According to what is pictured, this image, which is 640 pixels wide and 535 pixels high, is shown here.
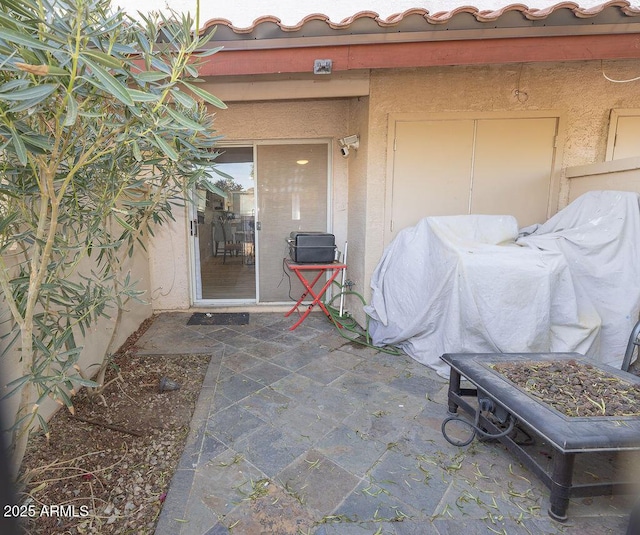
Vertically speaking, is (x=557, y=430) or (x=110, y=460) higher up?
(x=557, y=430)

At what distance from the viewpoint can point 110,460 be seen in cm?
186

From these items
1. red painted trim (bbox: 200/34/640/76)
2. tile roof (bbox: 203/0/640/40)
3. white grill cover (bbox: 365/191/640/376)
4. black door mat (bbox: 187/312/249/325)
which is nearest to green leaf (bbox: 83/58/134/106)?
red painted trim (bbox: 200/34/640/76)

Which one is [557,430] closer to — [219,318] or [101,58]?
[101,58]

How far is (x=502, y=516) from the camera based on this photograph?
5.06 ft

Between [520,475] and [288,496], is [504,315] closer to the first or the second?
[520,475]

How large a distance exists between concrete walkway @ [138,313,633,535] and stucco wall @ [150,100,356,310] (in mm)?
2098

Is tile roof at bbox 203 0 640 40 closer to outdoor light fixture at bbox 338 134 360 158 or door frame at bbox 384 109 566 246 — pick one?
door frame at bbox 384 109 566 246

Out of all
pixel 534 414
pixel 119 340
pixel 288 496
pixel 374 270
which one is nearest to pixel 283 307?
pixel 374 270

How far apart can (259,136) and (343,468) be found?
161 inches

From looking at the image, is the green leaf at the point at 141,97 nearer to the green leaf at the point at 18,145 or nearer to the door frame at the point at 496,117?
the green leaf at the point at 18,145

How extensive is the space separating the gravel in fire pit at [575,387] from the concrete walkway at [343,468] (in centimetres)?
44

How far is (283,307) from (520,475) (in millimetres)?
3481

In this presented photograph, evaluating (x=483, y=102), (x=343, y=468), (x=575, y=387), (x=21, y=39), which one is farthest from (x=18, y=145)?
(x=483, y=102)

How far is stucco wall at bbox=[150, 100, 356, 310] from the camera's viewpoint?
4.44 metres
